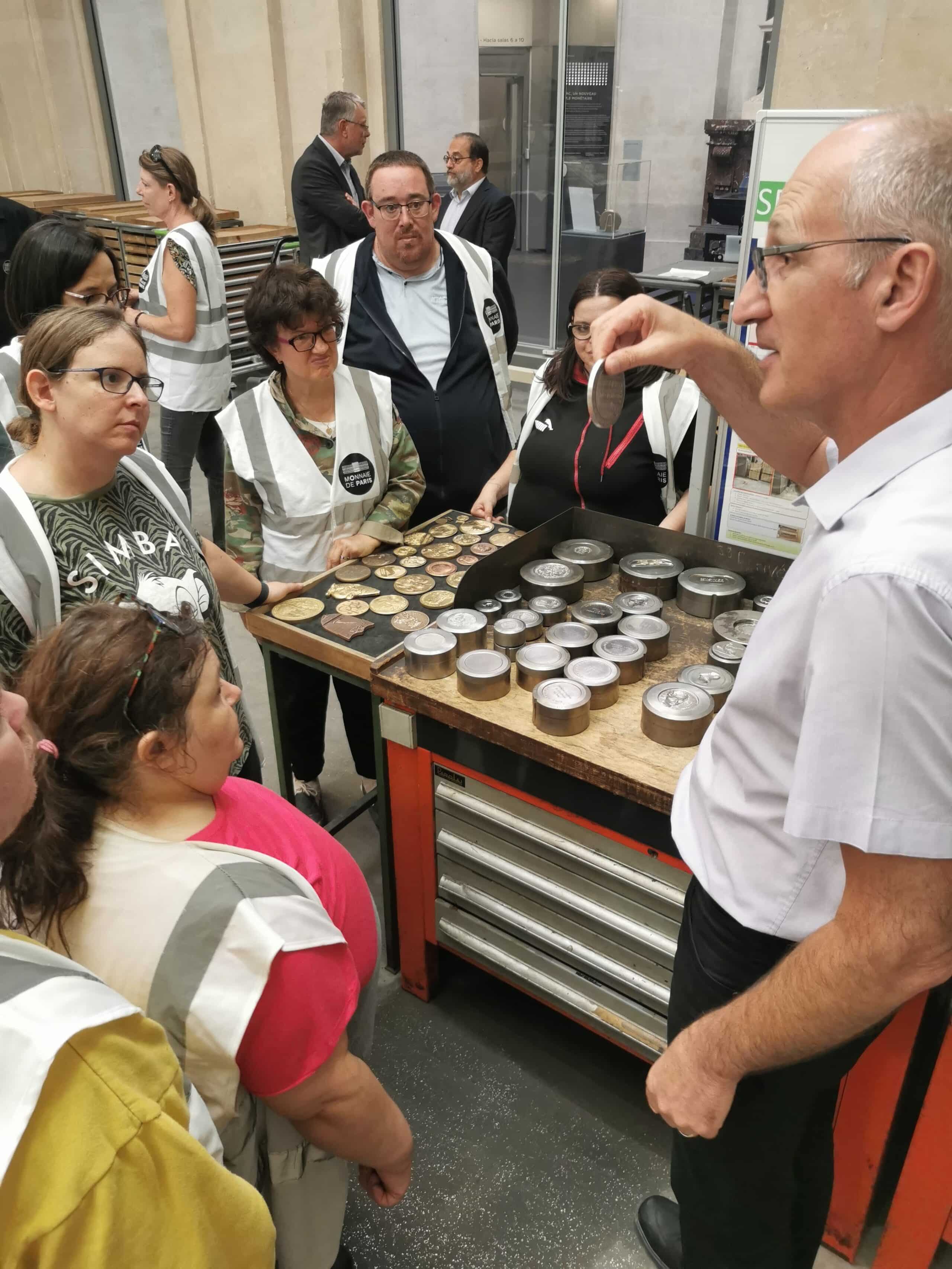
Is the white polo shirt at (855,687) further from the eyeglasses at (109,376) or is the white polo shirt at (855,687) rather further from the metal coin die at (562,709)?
the eyeglasses at (109,376)

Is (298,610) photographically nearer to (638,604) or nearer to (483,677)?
(483,677)

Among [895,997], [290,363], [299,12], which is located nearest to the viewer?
[895,997]

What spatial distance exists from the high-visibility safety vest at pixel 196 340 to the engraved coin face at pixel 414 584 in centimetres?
216

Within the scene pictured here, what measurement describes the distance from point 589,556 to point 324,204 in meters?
3.86

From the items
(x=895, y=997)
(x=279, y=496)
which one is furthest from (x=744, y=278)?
(x=895, y=997)

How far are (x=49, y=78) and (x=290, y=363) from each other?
919 cm

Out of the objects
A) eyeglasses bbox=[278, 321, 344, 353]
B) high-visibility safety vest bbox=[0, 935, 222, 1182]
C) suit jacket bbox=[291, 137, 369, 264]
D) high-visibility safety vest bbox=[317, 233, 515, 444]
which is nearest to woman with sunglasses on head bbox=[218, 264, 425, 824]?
eyeglasses bbox=[278, 321, 344, 353]

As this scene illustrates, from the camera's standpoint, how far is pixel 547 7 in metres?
6.23

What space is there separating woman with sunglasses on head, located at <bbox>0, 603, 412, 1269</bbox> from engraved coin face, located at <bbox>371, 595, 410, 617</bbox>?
1.00 meters

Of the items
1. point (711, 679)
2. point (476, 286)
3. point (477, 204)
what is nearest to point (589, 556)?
point (711, 679)

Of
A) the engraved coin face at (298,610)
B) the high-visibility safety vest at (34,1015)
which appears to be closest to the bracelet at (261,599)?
the engraved coin face at (298,610)

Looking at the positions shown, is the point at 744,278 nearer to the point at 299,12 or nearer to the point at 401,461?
the point at 401,461

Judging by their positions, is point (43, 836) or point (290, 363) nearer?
point (43, 836)

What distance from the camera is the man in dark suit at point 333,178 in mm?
5082
